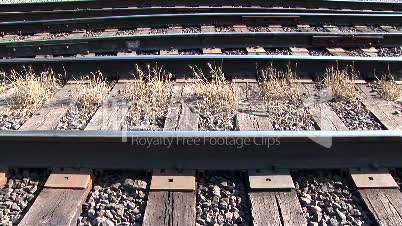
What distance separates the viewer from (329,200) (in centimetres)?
347

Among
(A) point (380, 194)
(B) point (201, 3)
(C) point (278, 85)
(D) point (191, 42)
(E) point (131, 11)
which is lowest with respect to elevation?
(A) point (380, 194)

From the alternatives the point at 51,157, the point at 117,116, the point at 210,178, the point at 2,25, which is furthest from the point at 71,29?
the point at 210,178

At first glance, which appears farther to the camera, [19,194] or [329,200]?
[19,194]

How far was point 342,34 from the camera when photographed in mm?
6934

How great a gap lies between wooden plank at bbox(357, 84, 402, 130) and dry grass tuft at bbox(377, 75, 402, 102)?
86 mm

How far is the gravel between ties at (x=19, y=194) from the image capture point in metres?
3.37

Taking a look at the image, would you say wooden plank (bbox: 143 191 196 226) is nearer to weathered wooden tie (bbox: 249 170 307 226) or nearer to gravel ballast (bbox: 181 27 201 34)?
weathered wooden tie (bbox: 249 170 307 226)

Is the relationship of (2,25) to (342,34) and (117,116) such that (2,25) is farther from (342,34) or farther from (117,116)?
(342,34)

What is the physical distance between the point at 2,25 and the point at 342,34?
6.07 metres

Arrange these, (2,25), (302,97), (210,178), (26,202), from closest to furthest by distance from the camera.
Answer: (26,202), (210,178), (302,97), (2,25)

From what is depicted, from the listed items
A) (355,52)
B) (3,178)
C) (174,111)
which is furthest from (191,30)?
(3,178)

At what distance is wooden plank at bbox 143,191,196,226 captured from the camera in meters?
3.24

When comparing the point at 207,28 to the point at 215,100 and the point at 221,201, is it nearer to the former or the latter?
the point at 215,100

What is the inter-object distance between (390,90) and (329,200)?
7.81ft
